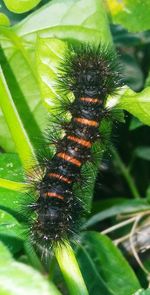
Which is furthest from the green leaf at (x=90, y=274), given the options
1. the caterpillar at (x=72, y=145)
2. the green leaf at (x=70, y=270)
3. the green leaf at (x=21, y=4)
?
the green leaf at (x=21, y=4)

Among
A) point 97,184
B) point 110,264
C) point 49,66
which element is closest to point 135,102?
point 49,66

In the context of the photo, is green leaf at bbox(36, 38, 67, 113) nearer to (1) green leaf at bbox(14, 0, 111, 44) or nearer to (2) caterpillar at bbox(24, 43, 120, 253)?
(2) caterpillar at bbox(24, 43, 120, 253)

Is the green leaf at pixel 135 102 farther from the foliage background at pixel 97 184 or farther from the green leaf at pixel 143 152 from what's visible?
the green leaf at pixel 143 152

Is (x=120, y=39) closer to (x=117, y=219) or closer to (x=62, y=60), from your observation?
(x=117, y=219)

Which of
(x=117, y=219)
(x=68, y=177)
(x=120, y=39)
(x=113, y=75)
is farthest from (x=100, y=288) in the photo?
(x=120, y=39)

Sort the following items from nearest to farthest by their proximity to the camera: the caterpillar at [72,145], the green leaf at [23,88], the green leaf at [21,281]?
the green leaf at [21,281]
the caterpillar at [72,145]
the green leaf at [23,88]
